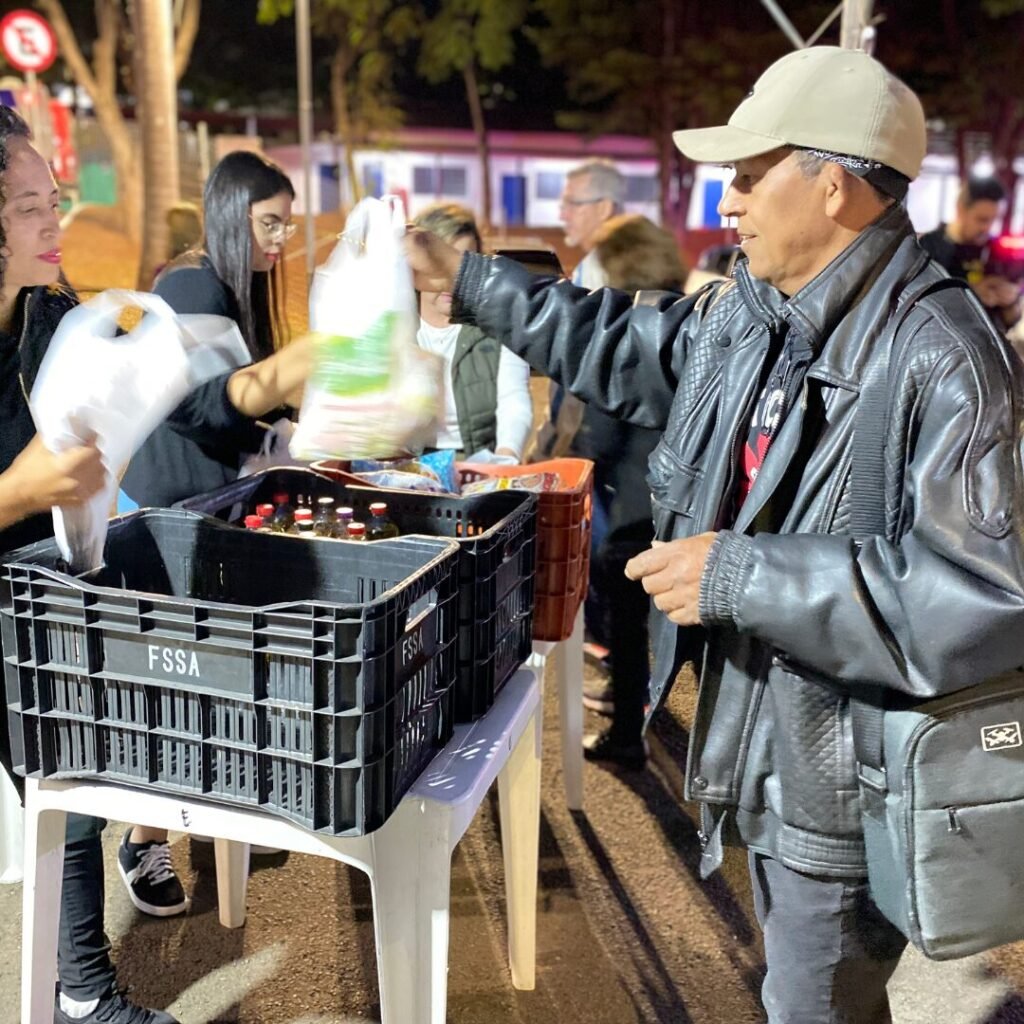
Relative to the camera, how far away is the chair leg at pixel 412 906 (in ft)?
5.43

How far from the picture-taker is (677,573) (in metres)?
1.53

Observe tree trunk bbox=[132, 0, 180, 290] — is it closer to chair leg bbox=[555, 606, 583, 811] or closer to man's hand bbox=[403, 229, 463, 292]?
chair leg bbox=[555, 606, 583, 811]

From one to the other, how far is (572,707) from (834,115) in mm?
2142

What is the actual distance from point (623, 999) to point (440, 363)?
163 centimetres

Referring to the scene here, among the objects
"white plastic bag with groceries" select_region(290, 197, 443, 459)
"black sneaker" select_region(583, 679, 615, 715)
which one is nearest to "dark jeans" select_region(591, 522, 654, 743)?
"black sneaker" select_region(583, 679, 615, 715)

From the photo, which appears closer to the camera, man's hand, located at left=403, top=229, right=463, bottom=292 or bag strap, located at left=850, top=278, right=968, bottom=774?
bag strap, located at left=850, top=278, right=968, bottom=774

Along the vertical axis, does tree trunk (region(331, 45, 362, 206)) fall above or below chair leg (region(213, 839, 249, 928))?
above

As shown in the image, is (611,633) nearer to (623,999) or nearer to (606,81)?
(623,999)

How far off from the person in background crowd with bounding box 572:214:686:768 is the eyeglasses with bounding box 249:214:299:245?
4.18ft

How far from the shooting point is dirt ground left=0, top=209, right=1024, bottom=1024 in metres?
2.43

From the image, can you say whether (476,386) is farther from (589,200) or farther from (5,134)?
(5,134)

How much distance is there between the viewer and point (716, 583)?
1.48 metres

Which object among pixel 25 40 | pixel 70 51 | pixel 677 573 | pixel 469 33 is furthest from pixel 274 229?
pixel 469 33

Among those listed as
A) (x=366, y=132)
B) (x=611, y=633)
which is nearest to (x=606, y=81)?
→ (x=366, y=132)
